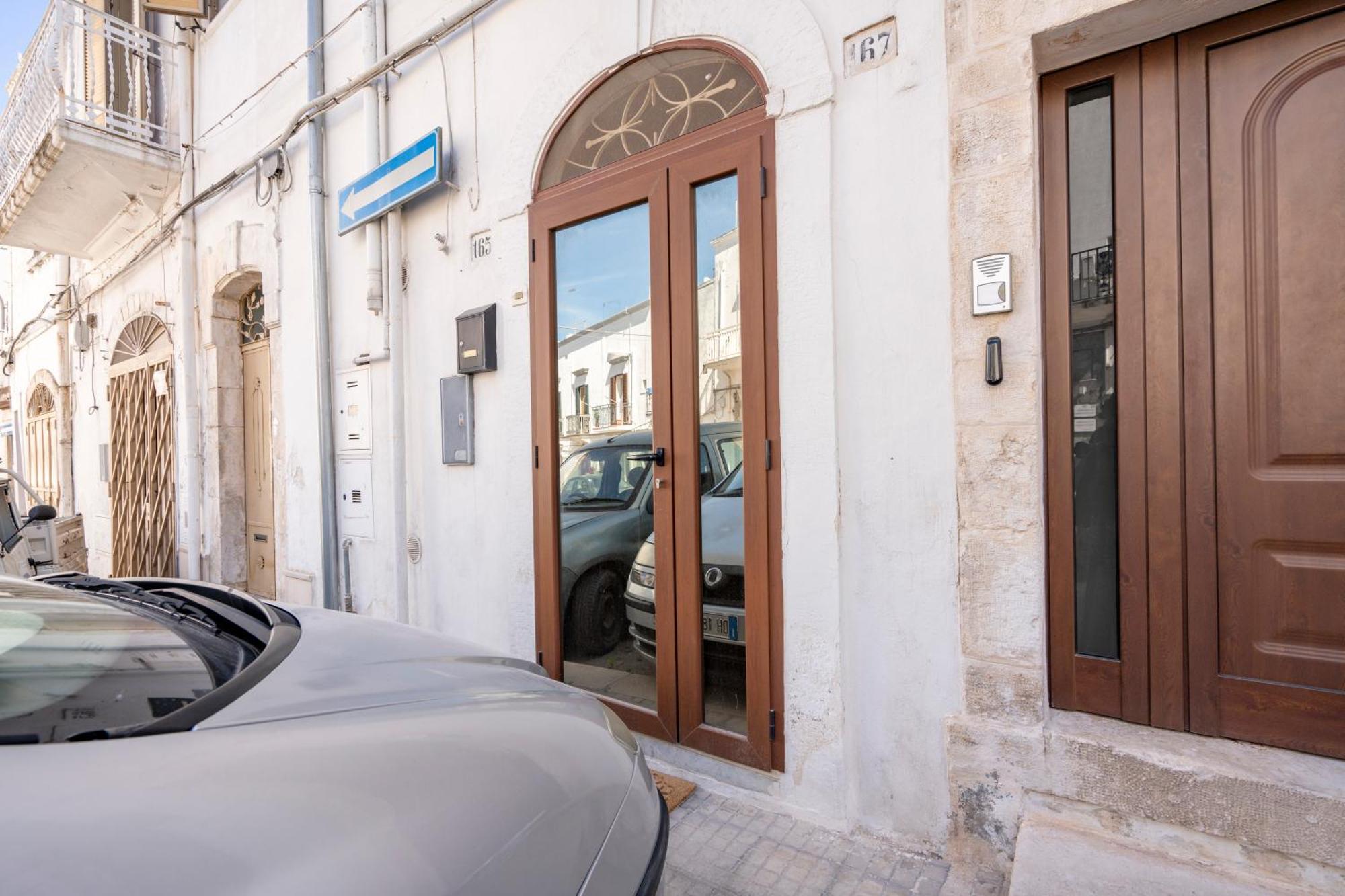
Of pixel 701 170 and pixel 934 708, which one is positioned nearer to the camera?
pixel 934 708

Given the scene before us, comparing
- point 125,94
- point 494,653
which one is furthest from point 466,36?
point 125,94

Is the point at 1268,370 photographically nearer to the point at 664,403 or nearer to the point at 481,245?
the point at 664,403

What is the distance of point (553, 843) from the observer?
1084 millimetres

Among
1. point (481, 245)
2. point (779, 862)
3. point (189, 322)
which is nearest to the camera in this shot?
point (779, 862)

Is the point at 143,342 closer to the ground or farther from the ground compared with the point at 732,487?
farther from the ground

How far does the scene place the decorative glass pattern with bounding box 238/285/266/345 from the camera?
6.49 m

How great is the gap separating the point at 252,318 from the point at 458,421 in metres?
4.01

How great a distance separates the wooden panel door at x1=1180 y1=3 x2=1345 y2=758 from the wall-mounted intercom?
53cm

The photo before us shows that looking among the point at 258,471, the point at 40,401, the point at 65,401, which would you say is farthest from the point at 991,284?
the point at 40,401

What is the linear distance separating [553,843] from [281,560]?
213 inches

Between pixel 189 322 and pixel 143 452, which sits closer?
pixel 189 322

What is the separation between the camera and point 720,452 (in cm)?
291

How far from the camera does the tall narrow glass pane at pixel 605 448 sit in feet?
10.6

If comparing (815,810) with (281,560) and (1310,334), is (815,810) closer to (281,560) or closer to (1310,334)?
(1310,334)
